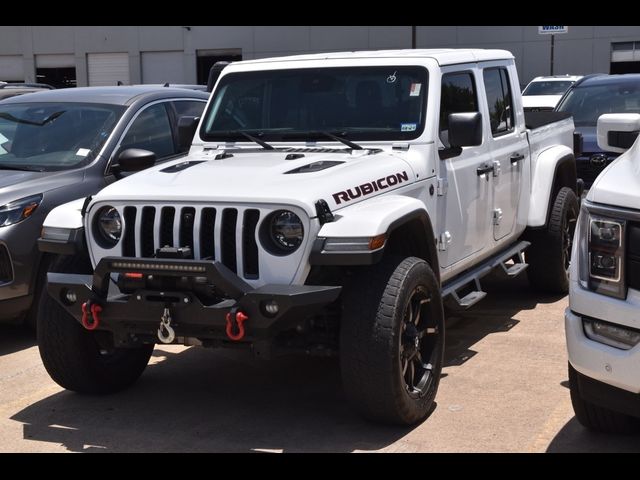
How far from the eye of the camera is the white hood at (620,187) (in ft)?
13.1

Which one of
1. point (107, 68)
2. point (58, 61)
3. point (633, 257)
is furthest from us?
point (58, 61)

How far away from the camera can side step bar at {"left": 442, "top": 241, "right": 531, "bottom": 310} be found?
5938 millimetres

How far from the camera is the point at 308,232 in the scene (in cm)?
458

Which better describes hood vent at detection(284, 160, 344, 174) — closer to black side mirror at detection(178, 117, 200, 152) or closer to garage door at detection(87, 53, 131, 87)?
black side mirror at detection(178, 117, 200, 152)

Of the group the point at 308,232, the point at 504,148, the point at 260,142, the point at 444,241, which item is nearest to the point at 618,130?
the point at 444,241

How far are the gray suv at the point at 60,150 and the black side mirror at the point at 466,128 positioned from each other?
2.08 meters

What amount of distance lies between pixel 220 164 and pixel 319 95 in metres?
0.89

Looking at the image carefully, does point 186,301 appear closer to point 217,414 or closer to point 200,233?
point 200,233

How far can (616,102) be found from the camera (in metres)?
11.7

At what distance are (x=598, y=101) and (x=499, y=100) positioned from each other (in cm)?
527

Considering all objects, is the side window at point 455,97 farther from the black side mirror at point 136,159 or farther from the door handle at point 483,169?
the black side mirror at point 136,159

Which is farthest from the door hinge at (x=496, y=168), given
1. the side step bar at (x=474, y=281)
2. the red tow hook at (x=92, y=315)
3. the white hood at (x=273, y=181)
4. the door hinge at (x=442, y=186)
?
the red tow hook at (x=92, y=315)

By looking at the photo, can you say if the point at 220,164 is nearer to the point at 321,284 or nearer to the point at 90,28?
the point at 321,284

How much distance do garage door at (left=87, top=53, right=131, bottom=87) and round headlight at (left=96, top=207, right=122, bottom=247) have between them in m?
34.8
